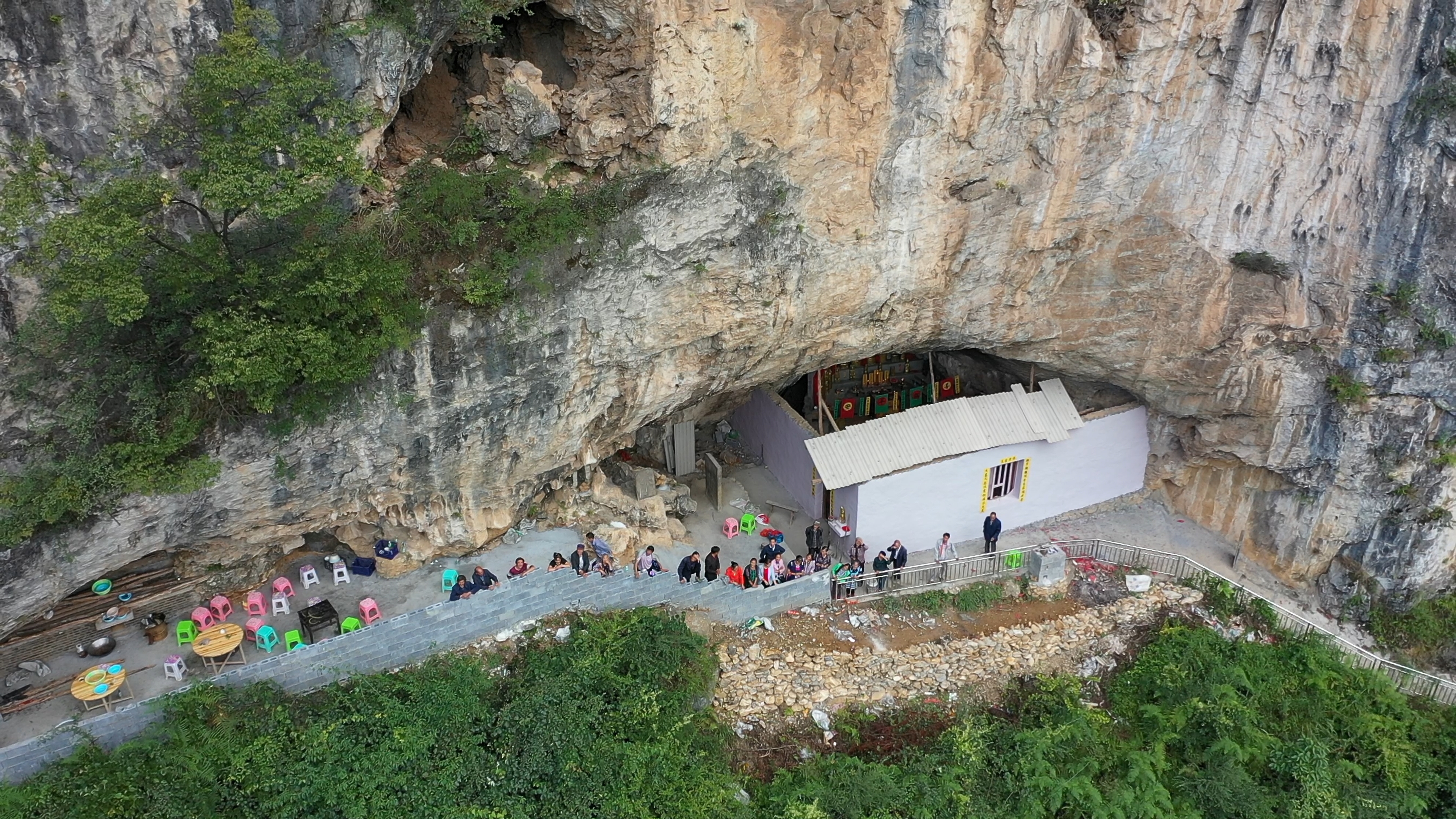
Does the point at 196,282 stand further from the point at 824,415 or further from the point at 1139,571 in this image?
the point at 1139,571

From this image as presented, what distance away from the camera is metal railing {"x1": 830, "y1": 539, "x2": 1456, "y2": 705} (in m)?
17.8

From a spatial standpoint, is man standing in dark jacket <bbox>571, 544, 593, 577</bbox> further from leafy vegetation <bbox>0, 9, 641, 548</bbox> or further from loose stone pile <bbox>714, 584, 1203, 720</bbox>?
leafy vegetation <bbox>0, 9, 641, 548</bbox>

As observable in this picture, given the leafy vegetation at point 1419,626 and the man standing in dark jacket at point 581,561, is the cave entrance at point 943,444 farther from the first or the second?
the leafy vegetation at point 1419,626

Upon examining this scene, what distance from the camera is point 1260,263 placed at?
18188mm

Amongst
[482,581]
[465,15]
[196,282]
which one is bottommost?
[482,581]

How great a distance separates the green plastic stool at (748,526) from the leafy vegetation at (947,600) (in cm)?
311

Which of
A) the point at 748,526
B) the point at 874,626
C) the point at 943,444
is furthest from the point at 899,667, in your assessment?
the point at 943,444

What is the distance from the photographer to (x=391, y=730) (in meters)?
13.6

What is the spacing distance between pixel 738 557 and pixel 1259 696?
9466 mm

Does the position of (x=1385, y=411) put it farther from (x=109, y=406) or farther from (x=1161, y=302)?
(x=109, y=406)

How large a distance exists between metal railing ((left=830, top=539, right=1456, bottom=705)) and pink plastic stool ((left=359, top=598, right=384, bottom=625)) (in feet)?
25.2

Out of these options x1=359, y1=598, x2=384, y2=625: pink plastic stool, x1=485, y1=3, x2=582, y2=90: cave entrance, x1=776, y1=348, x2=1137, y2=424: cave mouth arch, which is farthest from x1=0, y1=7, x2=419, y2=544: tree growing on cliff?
x1=776, y1=348, x2=1137, y2=424: cave mouth arch

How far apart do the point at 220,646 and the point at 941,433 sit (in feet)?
42.6

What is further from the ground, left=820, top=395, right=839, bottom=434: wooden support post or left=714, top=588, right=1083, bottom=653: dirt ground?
left=820, top=395, right=839, bottom=434: wooden support post
